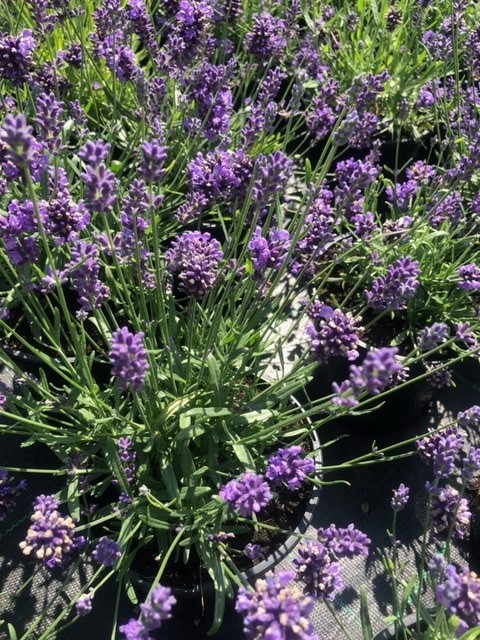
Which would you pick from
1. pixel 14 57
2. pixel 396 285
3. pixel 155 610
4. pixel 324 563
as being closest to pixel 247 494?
pixel 324 563

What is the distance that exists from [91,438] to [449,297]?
157 centimetres

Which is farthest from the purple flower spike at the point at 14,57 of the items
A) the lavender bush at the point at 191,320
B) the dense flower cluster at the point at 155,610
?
the dense flower cluster at the point at 155,610

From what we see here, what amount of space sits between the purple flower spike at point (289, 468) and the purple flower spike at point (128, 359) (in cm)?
55

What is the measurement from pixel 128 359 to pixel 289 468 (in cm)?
64

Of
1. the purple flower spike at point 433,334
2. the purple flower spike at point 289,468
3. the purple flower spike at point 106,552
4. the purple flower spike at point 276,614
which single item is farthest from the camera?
the purple flower spike at point 289,468

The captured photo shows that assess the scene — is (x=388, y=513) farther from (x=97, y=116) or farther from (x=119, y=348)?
(x=97, y=116)

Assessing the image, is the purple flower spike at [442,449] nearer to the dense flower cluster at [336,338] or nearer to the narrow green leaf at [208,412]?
the dense flower cluster at [336,338]

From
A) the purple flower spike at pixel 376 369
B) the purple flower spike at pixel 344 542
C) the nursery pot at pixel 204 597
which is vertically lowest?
the nursery pot at pixel 204 597

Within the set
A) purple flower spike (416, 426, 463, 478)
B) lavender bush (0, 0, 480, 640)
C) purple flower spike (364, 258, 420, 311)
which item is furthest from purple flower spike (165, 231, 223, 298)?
purple flower spike (416, 426, 463, 478)

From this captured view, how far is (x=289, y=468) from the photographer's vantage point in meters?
1.67

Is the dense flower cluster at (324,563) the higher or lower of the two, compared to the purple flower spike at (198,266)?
lower

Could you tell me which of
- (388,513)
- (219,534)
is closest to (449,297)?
(388,513)

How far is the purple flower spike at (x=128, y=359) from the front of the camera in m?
1.24

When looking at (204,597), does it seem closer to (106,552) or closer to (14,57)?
(106,552)
